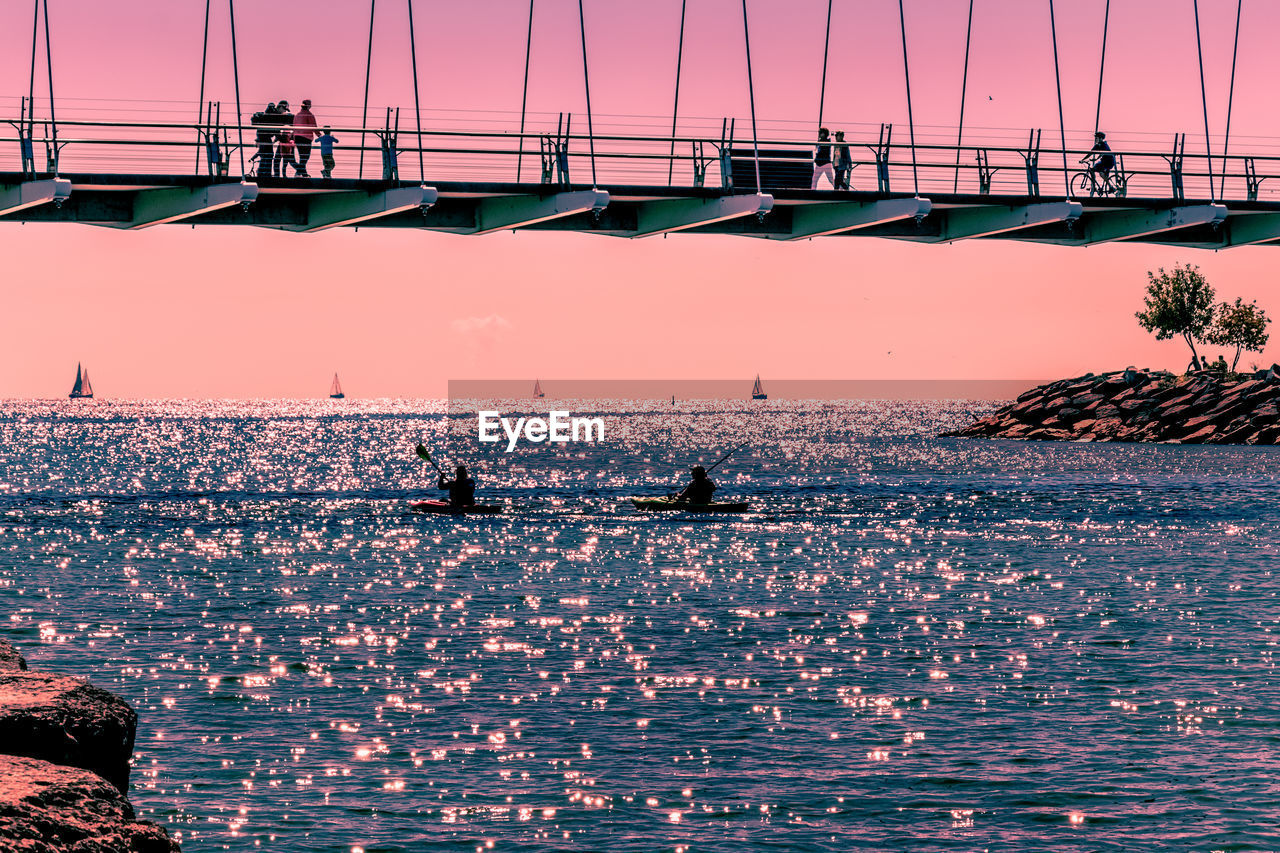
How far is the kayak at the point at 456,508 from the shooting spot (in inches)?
2153

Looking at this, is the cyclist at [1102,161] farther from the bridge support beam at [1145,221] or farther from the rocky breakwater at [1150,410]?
the rocky breakwater at [1150,410]

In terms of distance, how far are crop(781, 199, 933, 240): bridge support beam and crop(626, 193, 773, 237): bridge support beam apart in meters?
2.32

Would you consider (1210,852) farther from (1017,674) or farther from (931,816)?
(1017,674)

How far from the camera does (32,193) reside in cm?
3562

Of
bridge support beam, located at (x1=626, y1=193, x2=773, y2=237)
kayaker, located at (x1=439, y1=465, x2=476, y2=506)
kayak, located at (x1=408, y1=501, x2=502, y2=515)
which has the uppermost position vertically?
bridge support beam, located at (x1=626, y1=193, x2=773, y2=237)

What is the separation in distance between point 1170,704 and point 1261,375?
105278 mm

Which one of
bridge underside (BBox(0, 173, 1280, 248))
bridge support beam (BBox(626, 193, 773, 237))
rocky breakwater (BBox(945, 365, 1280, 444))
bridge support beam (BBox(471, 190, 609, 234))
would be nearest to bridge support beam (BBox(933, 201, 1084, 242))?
bridge underside (BBox(0, 173, 1280, 248))

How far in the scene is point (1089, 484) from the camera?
244 feet

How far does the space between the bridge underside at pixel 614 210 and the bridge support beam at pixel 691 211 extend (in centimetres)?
4

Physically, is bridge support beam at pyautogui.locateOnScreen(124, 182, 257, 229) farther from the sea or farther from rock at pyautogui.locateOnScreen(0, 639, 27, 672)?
rock at pyautogui.locateOnScreen(0, 639, 27, 672)

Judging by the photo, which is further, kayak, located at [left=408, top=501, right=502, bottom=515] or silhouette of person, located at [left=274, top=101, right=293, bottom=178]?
kayak, located at [left=408, top=501, right=502, bottom=515]

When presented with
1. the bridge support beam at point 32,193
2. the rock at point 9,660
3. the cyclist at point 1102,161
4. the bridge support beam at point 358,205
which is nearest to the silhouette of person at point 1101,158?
the cyclist at point 1102,161

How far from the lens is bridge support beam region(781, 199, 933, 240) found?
43.0 m

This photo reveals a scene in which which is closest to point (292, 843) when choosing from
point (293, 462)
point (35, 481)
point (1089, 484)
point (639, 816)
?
point (639, 816)
